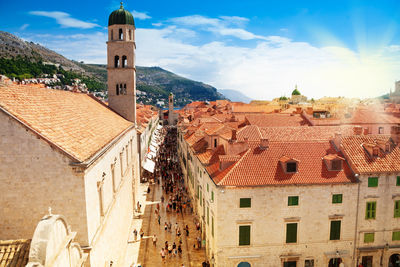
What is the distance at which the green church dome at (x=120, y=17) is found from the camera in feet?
111

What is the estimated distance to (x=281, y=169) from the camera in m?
22.0

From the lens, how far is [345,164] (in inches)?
906

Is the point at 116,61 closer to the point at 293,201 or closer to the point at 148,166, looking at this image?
the point at 148,166

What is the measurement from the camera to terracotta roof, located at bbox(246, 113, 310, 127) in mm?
44844

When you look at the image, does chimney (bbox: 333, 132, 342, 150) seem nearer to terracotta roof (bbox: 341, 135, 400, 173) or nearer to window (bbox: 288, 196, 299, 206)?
terracotta roof (bbox: 341, 135, 400, 173)

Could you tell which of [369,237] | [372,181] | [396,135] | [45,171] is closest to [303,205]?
[372,181]

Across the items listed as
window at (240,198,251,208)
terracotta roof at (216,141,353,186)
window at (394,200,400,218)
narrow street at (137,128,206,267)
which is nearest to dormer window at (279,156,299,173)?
terracotta roof at (216,141,353,186)

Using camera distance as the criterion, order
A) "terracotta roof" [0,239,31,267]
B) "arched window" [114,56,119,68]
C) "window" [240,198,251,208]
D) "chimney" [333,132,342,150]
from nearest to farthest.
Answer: "terracotta roof" [0,239,31,267]
"window" [240,198,251,208]
"chimney" [333,132,342,150]
"arched window" [114,56,119,68]

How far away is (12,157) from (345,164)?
2158 cm

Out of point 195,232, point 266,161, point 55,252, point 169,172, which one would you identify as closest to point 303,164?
point 266,161

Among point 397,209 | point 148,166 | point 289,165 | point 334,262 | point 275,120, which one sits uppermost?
point 275,120

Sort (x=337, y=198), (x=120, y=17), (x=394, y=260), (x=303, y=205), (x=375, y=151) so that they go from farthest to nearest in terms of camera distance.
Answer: (x=120, y=17) < (x=394, y=260) < (x=375, y=151) < (x=337, y=198) < (x=303, y=205)

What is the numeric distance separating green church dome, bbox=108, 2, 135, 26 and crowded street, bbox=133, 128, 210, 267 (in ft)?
67.5

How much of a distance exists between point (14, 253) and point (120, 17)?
29.8m
